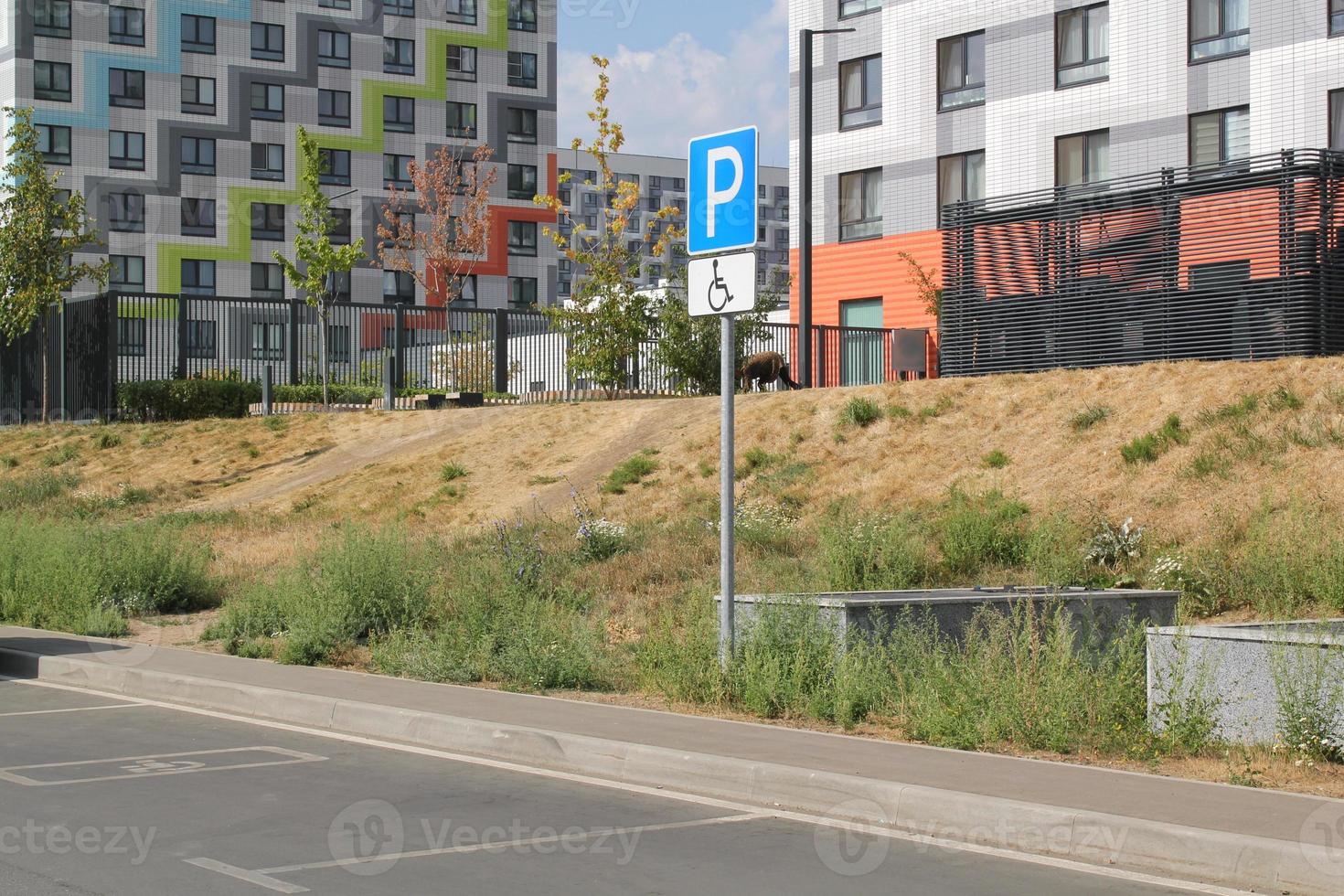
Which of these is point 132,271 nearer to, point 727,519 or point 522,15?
point 522,15

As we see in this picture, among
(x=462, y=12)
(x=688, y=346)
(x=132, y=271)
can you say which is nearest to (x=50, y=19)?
(x=132, y=271)

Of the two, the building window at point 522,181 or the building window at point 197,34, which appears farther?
the building window at point 522,181

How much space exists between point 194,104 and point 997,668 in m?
65.7

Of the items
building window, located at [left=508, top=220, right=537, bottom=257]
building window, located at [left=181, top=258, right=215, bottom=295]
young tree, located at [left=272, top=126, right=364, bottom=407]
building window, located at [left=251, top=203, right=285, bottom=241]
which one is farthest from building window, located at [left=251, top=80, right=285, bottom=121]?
young tree, located at [left=272, top=126, right=364, bottom=407]

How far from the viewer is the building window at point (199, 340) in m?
33.9

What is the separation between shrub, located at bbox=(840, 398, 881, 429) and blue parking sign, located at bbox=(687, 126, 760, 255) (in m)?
10.8

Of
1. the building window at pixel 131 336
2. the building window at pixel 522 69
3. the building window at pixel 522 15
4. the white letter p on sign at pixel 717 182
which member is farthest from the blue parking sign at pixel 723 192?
the building window at pixel 522 15

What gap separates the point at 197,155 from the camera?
6906 centimetres

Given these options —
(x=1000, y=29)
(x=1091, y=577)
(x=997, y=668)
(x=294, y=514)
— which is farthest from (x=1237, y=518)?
(x=1000, y=29)

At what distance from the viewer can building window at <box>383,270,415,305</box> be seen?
74375mm

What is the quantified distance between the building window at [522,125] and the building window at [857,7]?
3698 centimetres

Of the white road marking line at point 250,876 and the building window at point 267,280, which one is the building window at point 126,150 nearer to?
the building window at point 267,280

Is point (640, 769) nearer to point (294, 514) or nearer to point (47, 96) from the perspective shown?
point (294, 514)

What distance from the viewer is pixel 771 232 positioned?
513 ft
